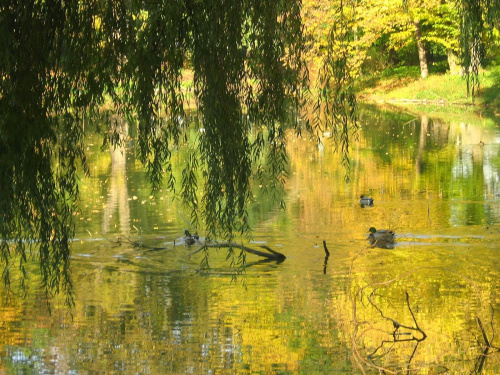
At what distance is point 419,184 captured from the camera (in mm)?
17453

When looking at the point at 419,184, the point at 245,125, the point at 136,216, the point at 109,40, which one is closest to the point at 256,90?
the point at 245,125

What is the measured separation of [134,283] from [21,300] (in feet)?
4.23

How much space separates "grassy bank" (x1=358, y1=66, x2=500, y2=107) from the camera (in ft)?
119

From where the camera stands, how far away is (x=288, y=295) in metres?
9.25

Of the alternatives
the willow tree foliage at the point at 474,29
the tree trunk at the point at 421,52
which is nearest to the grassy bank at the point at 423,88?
the tree trunk at the point at 421,52

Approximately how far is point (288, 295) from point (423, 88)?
33748mm

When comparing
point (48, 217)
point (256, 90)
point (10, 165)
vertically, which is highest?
point (256, 90)

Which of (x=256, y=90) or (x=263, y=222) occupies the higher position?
(x=256, y=90)

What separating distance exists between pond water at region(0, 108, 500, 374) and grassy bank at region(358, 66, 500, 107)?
20.7m

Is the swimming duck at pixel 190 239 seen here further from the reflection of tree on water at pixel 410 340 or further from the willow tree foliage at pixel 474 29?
the willow tree foliage at pixel 474 29

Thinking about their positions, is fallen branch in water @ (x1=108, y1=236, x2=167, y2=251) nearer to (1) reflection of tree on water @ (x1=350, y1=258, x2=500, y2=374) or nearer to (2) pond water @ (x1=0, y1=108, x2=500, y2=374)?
(2) pond water @ (x1=0, y1=108, x2=500, y2=374)

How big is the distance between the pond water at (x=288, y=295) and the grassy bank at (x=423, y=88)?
20.7m

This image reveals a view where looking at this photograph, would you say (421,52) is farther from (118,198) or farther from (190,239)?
(190,239)

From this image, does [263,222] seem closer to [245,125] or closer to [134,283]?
[134,283]
